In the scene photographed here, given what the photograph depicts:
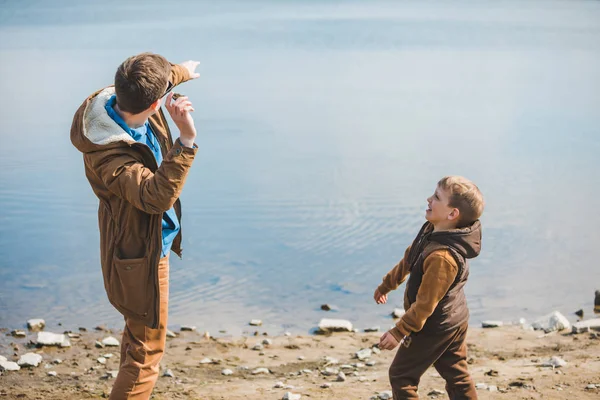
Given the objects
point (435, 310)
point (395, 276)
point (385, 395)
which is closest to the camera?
point (435, 310)

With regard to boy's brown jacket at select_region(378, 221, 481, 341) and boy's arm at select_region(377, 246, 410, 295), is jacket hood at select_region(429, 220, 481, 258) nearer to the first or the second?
boy's brown jacket at select_region(378, 221, 481, 341)

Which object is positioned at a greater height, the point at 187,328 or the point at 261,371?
the point at 187,328

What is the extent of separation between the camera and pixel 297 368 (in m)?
5.93

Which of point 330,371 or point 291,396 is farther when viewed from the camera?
point 330,371

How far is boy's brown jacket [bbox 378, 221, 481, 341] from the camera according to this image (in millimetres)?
4125

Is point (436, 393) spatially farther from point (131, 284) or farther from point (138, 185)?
point (138, 185)

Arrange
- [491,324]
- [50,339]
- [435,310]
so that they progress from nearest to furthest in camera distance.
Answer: [435,310], [50,339], [491,324]

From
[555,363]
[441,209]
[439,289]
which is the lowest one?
[555,363]

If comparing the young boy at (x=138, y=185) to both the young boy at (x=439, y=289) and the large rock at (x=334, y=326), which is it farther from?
the large rock at (x=334, y=326)

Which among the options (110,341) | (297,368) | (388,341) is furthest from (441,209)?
(110,341)

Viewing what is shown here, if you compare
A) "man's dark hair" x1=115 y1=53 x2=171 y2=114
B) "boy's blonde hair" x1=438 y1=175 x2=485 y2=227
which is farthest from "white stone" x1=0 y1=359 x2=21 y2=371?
"boy's blonde hair" x1=438 y1=175 x2=485 y2=227

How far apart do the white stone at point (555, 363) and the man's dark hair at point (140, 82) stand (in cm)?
301

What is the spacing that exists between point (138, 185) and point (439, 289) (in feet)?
4.49

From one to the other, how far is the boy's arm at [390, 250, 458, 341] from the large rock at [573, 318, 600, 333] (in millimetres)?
2601
